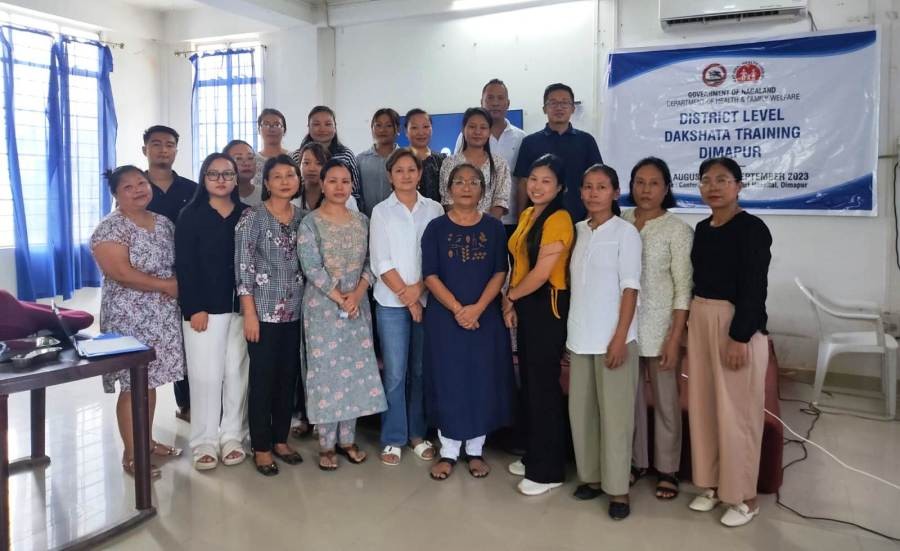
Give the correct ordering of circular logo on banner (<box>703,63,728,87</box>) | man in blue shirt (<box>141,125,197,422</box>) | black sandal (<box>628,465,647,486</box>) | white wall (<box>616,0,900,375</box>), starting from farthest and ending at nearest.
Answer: circular logo on banner (<box>703,63,728,87</box>)
white wall (<box>616,0,900,375</box>)
man in blue shirt (<box>141,125,197,422</box>)
black sandal (<box>628,465,647,486</box>)

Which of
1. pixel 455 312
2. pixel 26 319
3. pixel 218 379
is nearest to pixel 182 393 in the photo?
pixel 218 379

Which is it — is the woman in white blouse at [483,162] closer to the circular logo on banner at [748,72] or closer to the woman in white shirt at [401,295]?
the woman in white shirt at [401,295]

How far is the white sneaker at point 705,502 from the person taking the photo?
2.75 metres

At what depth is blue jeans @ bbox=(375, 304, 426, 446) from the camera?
3232 millimetres

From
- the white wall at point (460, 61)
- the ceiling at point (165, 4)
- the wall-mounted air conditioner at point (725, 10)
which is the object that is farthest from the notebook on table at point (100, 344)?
the ceiling at point (165, 4)

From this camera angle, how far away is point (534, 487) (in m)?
2.90

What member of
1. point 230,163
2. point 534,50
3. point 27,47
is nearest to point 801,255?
point 534,50

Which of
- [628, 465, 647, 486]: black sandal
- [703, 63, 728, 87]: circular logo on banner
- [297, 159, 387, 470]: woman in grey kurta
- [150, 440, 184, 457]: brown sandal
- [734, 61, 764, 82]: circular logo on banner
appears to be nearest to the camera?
[628, 465, 647, 486]: black sandal

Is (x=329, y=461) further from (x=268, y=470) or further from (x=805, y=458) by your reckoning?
(x=805, y=458)

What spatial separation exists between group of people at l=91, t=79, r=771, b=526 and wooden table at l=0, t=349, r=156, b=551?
0.49 meters

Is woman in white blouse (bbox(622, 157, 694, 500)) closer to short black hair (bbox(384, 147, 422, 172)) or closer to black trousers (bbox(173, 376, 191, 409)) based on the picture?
short black hair (bbox(384, 147, 422, 172))

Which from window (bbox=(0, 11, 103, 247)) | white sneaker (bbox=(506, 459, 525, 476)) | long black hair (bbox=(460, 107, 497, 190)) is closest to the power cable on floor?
white sneaker (bbox=(506, 459, 525, 476))

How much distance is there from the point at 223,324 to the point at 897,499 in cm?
310

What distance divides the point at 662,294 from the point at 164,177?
105 inches
